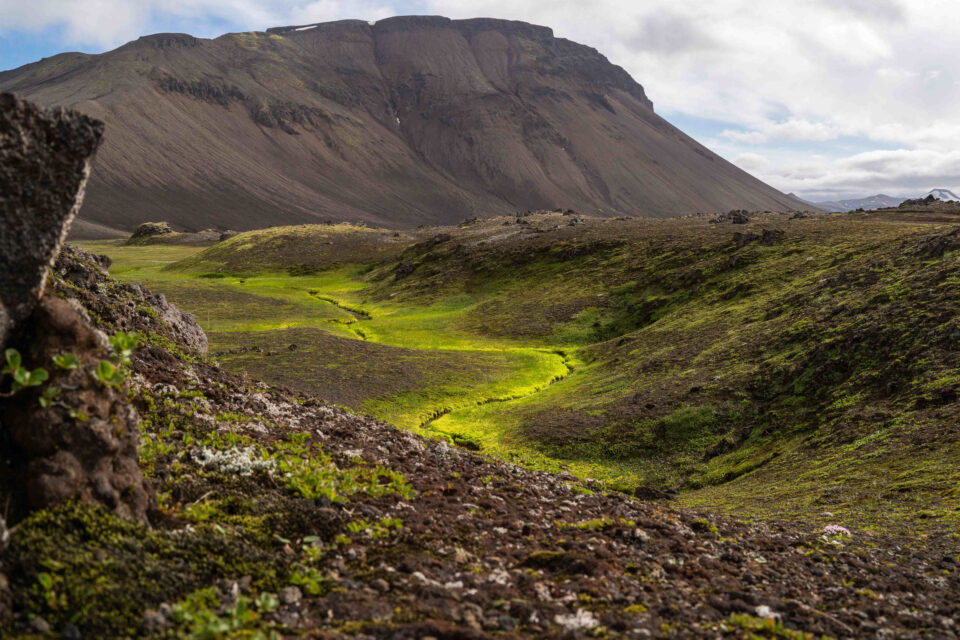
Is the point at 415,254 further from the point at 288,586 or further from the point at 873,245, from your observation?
the point at 288,586

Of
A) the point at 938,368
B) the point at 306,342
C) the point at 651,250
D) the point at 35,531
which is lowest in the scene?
the point at 306,342

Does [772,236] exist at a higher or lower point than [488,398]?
higher

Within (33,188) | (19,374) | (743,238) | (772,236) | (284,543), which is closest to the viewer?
(19,374)

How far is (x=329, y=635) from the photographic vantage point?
6895 mm

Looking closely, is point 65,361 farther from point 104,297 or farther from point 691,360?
point 691,360

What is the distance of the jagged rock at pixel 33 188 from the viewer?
7543 mm

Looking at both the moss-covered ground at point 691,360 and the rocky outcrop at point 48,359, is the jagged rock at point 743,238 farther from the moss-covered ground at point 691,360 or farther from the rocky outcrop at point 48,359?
the rocky outcrop at point 48,359

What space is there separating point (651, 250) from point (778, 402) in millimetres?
54542

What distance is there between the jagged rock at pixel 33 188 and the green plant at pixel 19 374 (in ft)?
1.66

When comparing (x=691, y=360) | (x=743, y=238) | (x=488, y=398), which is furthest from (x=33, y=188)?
(x=743, y=238)

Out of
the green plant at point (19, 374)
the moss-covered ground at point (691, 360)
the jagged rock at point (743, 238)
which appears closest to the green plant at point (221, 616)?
the green plant at point (19, 374)

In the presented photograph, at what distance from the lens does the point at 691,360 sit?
1556 inches

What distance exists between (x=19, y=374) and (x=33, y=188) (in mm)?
2434

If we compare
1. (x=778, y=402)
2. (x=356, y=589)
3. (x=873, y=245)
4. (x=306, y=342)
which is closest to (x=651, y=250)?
(x=873, y=245)
